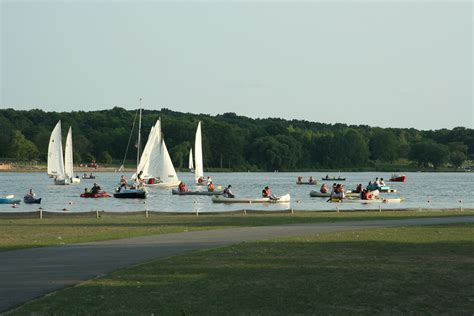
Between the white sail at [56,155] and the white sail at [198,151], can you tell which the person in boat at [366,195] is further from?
the white sail at [56,155]

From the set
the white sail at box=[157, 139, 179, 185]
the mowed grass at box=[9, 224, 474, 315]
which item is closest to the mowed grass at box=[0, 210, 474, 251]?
the mowed grass at box=[9, 224, 474, 315]

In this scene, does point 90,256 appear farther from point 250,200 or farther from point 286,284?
point 250,200

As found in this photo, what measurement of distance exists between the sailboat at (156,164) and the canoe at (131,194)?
1021 centimetres

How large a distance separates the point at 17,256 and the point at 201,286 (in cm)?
644

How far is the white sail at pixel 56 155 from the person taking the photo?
3735 inches

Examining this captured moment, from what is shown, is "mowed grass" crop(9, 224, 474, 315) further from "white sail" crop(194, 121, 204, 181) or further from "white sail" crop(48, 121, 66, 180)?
"white sail" crop(48, 121, 66, 180)

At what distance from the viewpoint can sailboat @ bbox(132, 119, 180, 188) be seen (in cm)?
8181

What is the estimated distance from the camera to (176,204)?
6319 centimetres

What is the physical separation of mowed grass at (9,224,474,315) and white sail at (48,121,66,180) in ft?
244

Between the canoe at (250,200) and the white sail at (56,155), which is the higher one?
the white sail at (56,155)

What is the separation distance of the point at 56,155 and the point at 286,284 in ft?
279

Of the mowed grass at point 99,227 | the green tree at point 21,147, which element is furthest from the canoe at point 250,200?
the green tree at point 21,147

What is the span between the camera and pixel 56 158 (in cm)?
9875

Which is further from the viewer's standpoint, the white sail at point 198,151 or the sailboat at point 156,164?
the white sail at point 198,151
